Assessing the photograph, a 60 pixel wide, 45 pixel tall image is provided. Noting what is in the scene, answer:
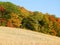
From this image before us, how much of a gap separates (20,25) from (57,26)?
7.40 meters

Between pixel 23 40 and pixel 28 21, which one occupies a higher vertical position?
pixel 23 40

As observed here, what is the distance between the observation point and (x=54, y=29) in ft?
158

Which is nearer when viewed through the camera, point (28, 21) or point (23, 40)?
point (23, 40)

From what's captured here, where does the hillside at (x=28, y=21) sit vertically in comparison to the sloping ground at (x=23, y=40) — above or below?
below

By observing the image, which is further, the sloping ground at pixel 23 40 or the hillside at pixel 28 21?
the hillside at pixel 28 21

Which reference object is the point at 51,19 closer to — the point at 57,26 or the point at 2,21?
the point at 57,26

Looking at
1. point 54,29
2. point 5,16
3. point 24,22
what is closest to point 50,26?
point 54,29

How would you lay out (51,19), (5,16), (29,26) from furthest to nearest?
(51,19) < (5,16) < (29,26)

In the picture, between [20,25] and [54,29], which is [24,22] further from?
[54,29]

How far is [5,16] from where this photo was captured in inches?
1889

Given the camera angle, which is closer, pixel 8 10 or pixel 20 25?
pixel 20 25

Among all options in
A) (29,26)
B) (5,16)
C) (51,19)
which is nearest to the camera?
(29,26)

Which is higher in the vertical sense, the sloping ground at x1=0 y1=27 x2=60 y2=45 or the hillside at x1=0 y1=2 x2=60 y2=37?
the sloping ground at x1=0 y1=27 x2=60 y2=45

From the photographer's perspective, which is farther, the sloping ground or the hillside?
the hillside
